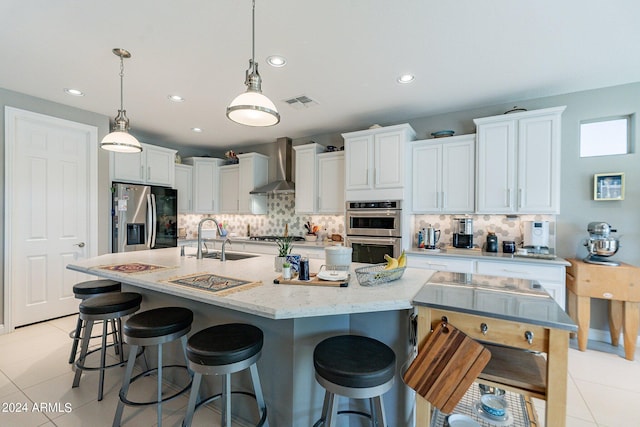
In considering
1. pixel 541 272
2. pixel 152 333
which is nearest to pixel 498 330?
pixel 152 333

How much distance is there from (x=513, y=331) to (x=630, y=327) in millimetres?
2513

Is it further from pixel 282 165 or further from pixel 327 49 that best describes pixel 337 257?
pixel 282 165

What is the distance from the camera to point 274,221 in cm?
526

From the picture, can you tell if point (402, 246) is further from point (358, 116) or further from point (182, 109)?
point (182, 109)

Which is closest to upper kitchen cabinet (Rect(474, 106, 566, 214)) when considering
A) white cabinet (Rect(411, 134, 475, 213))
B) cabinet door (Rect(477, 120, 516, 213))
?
cabinet door (Rect(477, 120, 516, 213))

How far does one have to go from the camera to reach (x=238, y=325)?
62.1 inches

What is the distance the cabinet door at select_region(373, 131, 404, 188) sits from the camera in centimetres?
354

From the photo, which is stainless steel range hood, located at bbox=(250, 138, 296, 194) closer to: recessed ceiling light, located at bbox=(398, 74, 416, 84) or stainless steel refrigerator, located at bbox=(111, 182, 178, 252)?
stainless steel refrigerator, located at bbox=(111, 182, 178, 252)

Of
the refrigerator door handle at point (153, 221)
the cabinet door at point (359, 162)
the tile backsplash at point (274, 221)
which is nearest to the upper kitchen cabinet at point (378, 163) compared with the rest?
the cabinet door at point (359, 162)

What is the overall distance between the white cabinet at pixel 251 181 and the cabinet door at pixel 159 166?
1135 mm

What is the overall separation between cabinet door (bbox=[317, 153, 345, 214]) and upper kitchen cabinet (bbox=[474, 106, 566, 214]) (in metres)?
1.80

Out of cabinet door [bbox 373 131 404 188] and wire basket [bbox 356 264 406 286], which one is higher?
cabinet door [bbox 373 131 404 188]

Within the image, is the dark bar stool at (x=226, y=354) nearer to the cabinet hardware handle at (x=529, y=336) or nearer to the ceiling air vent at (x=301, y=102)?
the cabinet hardware handle at (x=529, y=336)

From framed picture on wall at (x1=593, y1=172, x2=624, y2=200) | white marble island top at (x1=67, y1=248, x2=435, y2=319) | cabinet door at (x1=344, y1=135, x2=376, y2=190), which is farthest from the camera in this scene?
cabinet door at (x1=344, y1=135, x2=376, y2=190)
